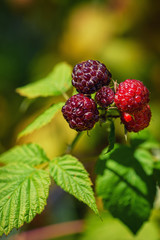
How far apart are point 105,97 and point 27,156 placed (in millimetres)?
721

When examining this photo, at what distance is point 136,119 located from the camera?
1526mm

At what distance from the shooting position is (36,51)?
18.4ft

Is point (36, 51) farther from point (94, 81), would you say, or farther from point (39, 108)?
point (94, 81)

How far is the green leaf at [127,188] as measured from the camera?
1795 mm

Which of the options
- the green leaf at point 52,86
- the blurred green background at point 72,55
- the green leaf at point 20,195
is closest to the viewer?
the green leaf at point 20,195

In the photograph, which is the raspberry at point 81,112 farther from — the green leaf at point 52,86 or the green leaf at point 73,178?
the green leaf at point 52,86

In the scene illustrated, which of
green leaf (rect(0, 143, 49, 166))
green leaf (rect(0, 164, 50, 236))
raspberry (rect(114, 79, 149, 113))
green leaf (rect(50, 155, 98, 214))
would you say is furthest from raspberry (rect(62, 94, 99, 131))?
green leaf (rect(0, 143, 49, 166))

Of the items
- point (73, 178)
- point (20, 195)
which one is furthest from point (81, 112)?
point (20, 195)

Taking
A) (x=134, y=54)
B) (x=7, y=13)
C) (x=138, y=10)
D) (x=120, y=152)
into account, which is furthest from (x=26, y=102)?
(x=7, y=13)

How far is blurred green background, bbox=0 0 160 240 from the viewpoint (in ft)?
12.6

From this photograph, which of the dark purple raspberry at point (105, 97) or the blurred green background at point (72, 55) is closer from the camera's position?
the dark purple raspberry at point (105, 97)

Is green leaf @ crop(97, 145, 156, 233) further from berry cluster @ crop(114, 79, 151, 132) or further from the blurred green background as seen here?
the blurred green background

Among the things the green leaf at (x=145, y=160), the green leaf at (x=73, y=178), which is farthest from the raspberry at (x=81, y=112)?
the green leaf at (x=145, y=160)

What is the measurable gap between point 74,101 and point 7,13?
544 centimetres
